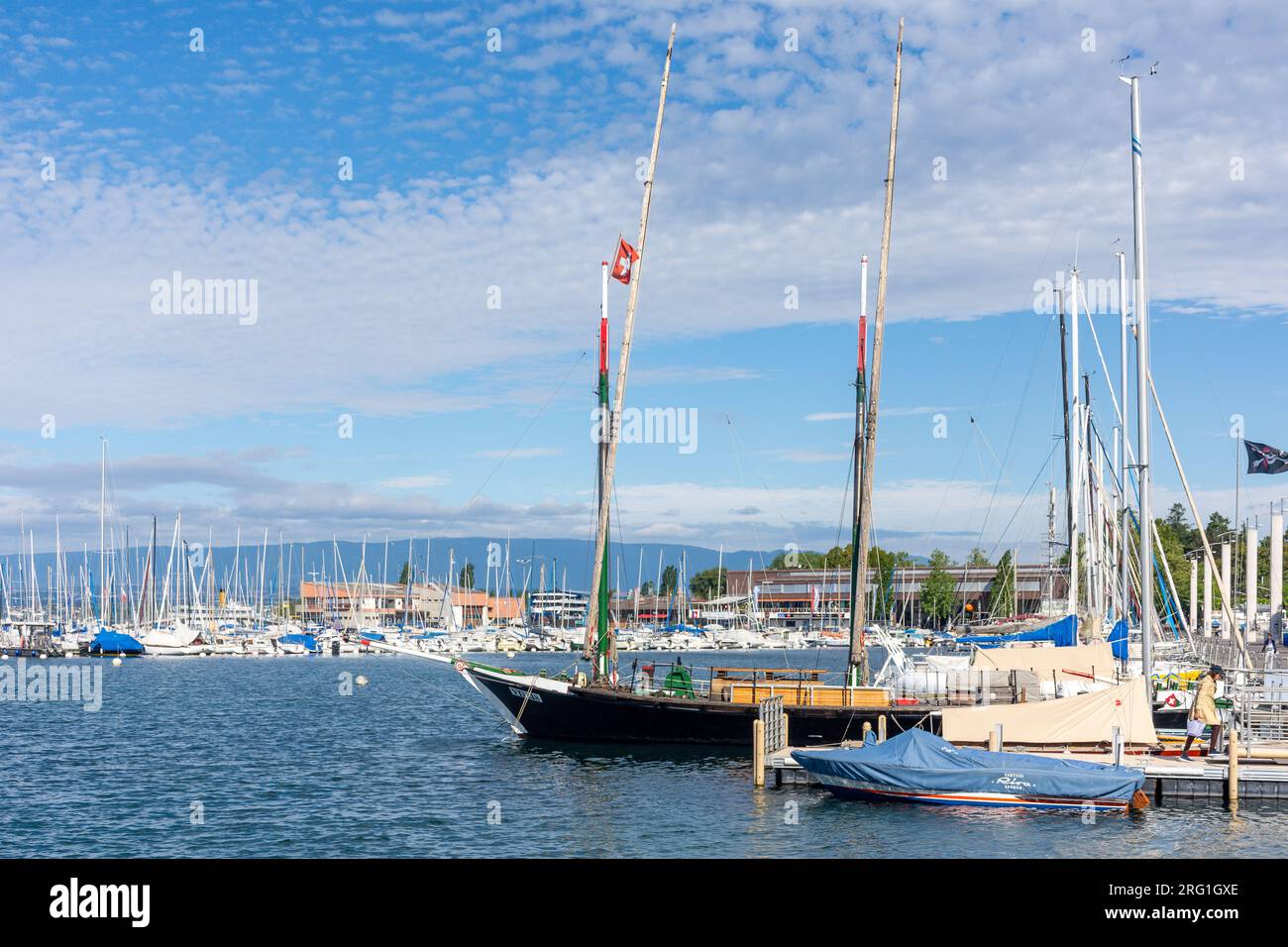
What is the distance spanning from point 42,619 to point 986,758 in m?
161

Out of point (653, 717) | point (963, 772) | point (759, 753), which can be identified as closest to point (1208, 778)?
point (963, 772)

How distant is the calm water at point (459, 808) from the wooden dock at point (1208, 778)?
0.48 meters

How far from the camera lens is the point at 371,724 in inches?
2322

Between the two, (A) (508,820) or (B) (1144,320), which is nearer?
(A) (508,820)

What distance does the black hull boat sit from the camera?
133 feet

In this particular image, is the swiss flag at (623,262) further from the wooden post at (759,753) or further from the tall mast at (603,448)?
the wooden post at (759,753)

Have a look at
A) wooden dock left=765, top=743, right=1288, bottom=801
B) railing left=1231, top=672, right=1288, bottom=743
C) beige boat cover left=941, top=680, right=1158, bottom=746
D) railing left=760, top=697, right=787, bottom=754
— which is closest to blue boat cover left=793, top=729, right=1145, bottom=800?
wooden dock left=765, top=743, right=1288, bottom=801

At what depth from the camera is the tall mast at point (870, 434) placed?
4272 centimetres

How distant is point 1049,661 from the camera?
4428 cm

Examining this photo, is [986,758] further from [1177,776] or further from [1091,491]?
[1091,491]
